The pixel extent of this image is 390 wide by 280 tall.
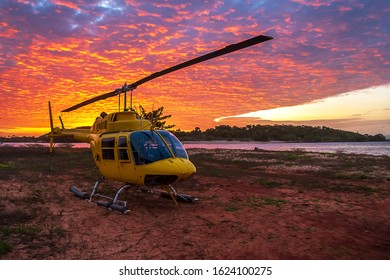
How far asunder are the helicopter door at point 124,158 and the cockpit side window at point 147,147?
317 millimetres

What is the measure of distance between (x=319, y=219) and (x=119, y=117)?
8.13 m

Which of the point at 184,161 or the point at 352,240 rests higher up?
the point at 184,161

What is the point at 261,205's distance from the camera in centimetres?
1130

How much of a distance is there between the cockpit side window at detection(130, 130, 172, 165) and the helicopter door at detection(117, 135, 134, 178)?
12.5 inches

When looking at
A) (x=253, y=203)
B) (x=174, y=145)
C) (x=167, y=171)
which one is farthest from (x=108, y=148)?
(x=253, y=203)

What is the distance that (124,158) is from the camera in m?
10.5

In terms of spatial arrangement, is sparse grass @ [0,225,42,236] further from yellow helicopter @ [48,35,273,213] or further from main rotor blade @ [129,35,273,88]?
main rotor blade @ [129,35,273,88]

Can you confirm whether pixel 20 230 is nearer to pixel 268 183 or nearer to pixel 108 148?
pixel 108 148

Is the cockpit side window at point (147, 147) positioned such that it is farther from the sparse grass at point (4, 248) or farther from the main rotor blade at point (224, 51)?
the sparse grass at point (4, 248)

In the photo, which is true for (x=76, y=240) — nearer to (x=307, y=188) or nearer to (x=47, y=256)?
(x=47, y=256)

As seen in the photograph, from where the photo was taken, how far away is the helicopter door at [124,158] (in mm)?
10320

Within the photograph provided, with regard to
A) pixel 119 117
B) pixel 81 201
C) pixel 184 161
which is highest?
pixel 119 117

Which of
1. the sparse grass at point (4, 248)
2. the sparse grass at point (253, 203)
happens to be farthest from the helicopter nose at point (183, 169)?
the sparse grass at point (4, 248)
